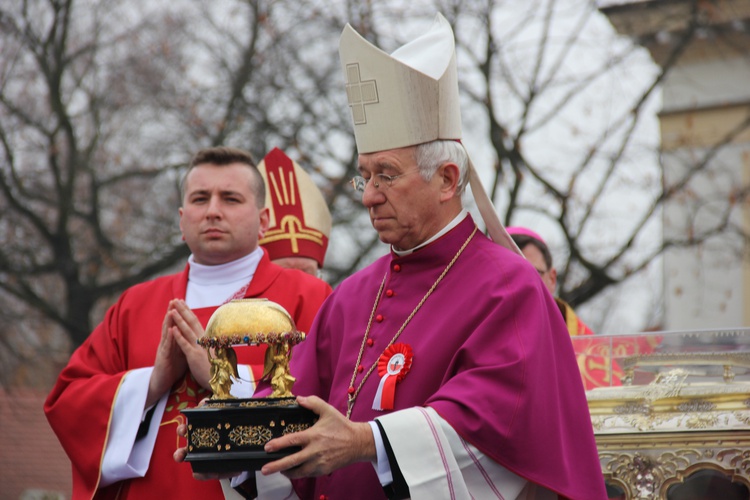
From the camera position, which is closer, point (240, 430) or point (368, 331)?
point (240, 430)

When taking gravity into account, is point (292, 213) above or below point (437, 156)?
below

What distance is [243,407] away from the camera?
3127mm

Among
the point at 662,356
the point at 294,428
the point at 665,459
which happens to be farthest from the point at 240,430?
the point at 662,356

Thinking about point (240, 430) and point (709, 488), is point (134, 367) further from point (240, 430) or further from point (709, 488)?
point (709, 488)

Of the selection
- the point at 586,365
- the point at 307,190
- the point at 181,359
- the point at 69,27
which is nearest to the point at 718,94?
the point at 69,27

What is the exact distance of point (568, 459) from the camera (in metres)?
3.31

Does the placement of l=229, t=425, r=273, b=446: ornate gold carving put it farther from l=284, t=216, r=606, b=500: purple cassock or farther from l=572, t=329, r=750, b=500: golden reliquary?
l=572, t=329, r=750, b=500: golden reliquary

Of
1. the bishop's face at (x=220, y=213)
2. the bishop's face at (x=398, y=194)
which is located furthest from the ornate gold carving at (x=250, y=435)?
the bishop's face at (x=220, y=213)

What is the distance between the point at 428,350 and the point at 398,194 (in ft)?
1.65

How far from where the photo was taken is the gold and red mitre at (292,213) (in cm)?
658

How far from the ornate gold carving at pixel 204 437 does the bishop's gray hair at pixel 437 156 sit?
1.06 m

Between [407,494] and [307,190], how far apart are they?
3.81 metres

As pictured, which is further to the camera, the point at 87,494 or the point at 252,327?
the point at 87,494

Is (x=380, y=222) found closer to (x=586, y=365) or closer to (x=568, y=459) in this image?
(x=568, y=459)
